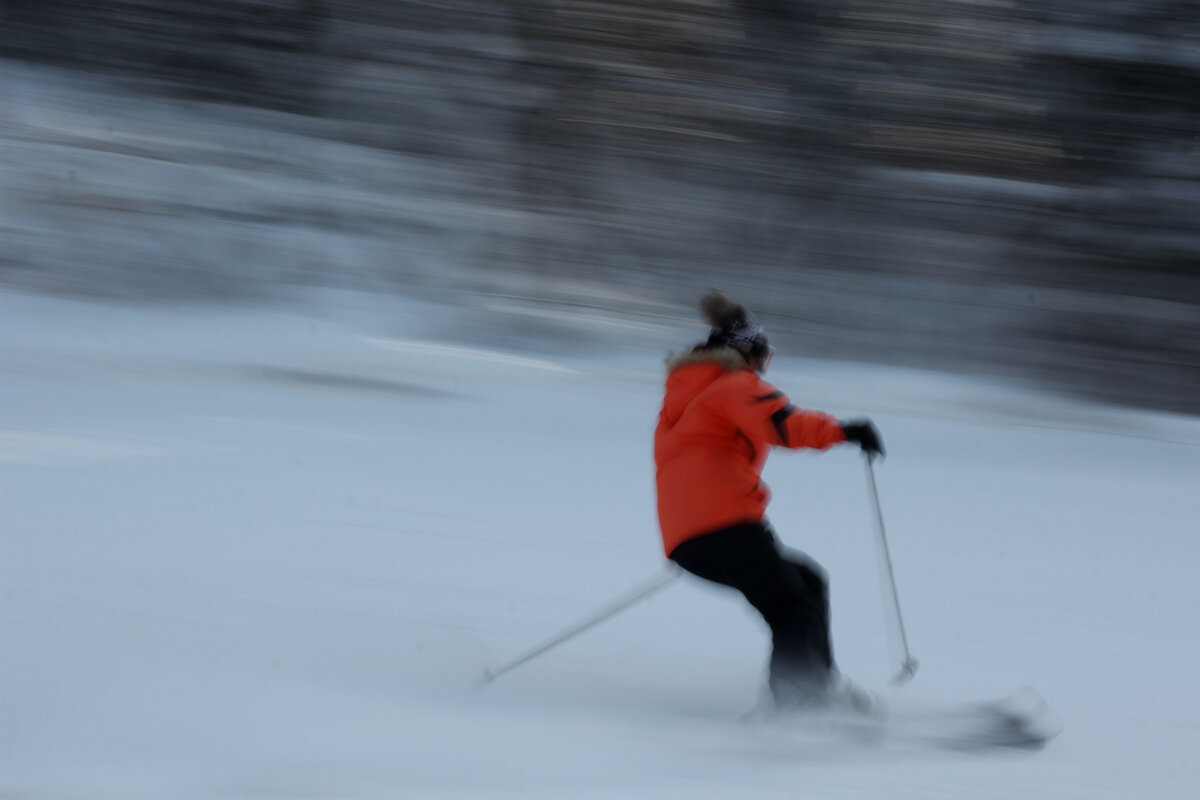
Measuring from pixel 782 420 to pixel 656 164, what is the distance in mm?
8142

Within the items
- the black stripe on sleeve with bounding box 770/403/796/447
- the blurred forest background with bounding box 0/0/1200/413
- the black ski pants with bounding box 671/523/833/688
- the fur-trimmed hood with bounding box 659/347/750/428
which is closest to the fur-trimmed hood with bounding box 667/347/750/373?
the fur-trimmed hood with bounding box 659/347/750/428

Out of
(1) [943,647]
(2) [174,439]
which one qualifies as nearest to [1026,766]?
(1) [943,647]

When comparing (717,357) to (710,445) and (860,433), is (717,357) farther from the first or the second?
(860,433)

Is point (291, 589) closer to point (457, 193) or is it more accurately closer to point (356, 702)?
point (356, 702)

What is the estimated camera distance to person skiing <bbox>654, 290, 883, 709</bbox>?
3055mm

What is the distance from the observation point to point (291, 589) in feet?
13.2

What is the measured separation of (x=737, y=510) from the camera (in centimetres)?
309

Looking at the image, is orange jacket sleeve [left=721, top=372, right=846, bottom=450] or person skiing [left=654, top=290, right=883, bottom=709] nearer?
orange jacket sleeve [left=721, top=372, right=846, bottom=450]

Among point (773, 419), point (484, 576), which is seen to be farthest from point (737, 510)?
point (484, 576)

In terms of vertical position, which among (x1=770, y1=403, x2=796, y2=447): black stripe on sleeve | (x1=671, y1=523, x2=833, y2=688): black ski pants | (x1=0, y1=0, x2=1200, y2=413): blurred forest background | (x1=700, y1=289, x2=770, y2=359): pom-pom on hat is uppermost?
(x1=0, y1=0, x2=1200, y2=413): blurred forest background

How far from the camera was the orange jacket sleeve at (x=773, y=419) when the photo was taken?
9.51 ft

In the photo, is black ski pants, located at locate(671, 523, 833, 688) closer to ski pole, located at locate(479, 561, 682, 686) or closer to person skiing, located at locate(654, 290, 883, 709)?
person skiing, located at locate(654, 290, 883, 709)

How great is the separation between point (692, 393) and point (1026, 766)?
1231 mm

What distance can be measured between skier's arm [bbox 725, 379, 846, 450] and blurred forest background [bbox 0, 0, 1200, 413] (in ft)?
18.2
